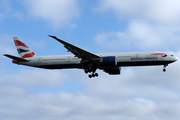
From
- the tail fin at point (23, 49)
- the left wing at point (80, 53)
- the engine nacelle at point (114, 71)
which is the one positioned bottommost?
the engine nacelle at point (114, 71)

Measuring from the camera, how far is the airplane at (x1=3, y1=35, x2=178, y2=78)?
43969mm

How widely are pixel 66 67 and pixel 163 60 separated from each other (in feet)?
49.2

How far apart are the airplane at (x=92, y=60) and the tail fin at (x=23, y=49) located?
4.85 ft

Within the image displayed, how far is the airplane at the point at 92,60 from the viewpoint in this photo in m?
44.0

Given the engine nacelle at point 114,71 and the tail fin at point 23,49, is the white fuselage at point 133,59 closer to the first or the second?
the engine nacelle at point 114,71

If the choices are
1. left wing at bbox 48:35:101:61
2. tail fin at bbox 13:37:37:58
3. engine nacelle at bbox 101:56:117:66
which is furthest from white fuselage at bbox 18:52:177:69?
tail fin at bbox 13:37:37:58

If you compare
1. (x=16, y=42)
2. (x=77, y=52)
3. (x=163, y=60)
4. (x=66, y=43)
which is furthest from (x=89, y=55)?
(x=16, y=42)

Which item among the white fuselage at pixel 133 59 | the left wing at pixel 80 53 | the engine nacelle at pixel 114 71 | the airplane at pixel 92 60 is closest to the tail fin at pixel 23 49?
the airplane at pixel 92 60

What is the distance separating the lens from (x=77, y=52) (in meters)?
44.2

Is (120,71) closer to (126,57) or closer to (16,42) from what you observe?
(126,57)

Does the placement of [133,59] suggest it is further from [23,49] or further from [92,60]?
[23,49]

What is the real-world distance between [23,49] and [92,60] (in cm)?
1413

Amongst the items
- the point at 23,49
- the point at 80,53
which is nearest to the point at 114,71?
the point at 80,53

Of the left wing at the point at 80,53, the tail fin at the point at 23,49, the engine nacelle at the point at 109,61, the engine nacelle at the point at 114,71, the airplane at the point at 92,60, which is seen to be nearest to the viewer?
the left wing at the point at 80,53
